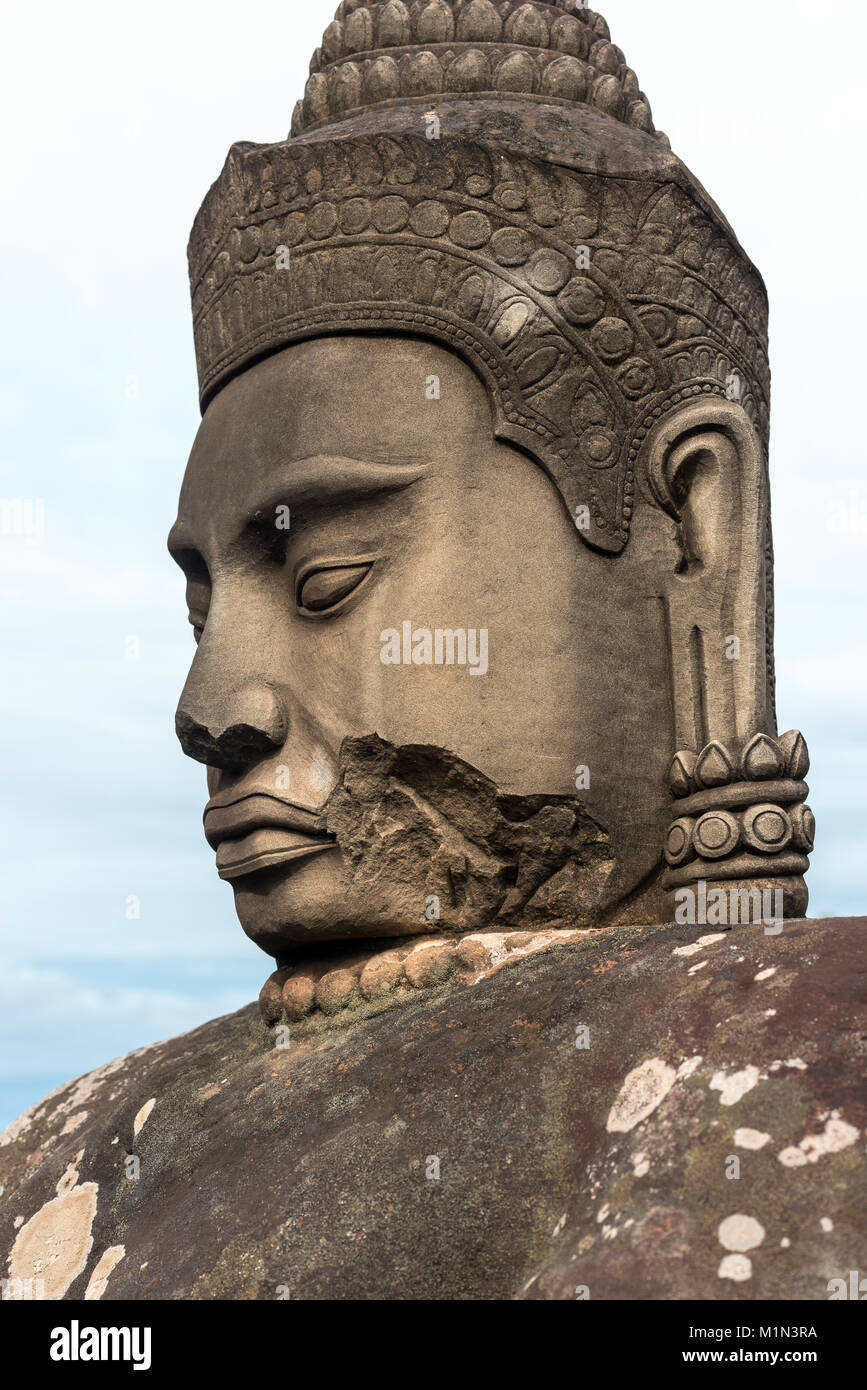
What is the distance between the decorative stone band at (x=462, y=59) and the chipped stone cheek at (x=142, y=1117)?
3.63 metres

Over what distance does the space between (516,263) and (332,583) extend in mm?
1245

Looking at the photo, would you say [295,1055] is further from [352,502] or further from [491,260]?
[491,260]

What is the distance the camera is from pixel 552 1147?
4004 mm

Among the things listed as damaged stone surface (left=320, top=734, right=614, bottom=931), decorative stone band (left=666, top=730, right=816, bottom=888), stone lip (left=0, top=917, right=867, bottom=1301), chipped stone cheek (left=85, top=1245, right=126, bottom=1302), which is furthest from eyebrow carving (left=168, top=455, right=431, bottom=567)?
chipped stone cheek (left=85, top=1245, right=126, bottom=1302)

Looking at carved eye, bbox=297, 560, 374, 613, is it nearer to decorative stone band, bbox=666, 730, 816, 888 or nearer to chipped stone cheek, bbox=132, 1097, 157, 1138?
decorative stone band, bbox=666, 730, 816, 888

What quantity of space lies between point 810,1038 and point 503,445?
2.33 m

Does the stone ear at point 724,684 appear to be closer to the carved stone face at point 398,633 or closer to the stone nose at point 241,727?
the carved stone face at point 398,633

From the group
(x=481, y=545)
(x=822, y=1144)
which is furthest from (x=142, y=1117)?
(x=822, y=1144)

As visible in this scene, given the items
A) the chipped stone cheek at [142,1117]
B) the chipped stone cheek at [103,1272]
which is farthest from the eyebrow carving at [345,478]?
the chipped stone cheek at [103,1272]

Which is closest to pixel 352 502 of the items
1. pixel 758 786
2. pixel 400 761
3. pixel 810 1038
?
pixel 400 761

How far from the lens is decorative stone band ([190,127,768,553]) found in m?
5.44

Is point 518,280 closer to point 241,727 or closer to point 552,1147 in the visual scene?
point 241,727

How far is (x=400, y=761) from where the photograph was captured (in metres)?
5.22

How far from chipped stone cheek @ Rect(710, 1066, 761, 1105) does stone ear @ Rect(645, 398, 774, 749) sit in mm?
1799
